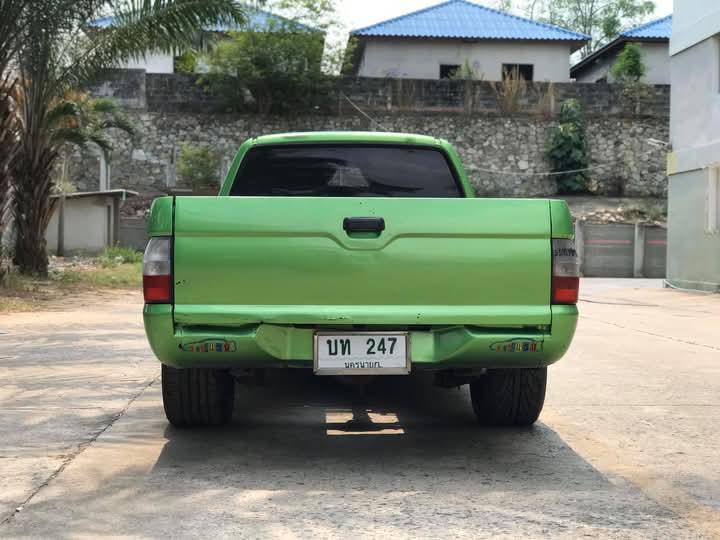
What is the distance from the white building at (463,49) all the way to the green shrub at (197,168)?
30.4 ft

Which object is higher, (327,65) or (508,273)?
(327,65)

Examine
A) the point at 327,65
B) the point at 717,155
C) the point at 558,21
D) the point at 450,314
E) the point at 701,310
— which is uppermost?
the point at 558,21

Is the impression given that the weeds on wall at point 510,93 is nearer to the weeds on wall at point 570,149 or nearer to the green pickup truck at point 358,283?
the weeds on wall at point 570,149

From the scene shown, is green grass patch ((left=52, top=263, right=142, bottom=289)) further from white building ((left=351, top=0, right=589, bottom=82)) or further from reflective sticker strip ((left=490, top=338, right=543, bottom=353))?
white building ((left=351, top=0, right=589, bottom=82))

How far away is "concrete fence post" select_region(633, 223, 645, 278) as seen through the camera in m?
31.4

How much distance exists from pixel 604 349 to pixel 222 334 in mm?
6612

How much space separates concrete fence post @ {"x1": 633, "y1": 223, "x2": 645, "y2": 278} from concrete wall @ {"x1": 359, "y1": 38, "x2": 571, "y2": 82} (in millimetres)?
10990

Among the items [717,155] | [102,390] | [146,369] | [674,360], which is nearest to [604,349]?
[674,360]

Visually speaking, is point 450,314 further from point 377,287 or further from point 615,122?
point 615,122

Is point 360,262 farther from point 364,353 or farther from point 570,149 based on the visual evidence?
point 570,149

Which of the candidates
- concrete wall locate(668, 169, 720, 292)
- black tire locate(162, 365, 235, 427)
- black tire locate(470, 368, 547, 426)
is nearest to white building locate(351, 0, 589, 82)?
concrete wall locate(668, 169, 720, 292)

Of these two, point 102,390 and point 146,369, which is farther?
point 146,369

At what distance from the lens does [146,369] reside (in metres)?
8.41

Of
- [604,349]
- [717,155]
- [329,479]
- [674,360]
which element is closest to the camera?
[329,479]
